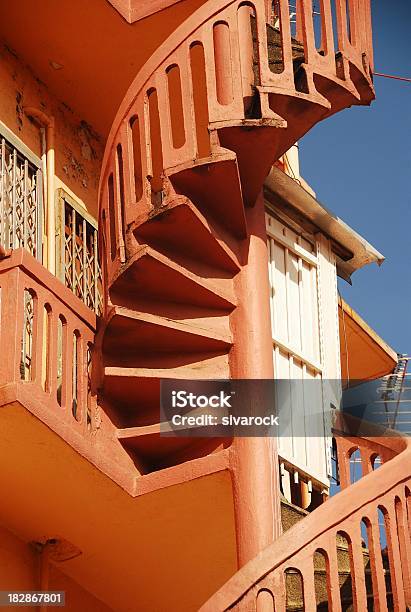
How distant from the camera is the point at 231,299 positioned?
9.77 m

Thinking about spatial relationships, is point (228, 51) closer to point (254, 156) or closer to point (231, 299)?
point (254, 156)

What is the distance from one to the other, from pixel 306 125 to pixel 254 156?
0.51 m

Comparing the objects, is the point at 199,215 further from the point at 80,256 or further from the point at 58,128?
the point at 58,128

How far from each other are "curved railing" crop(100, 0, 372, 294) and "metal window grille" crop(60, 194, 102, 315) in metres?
0.97

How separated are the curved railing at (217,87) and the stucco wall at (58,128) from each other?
103 cm

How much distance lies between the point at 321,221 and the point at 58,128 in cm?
205

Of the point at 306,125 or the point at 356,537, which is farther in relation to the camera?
the point at 306,125

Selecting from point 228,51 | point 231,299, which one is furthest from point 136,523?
point 228,51

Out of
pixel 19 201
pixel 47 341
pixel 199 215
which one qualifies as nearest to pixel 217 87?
pixel 199 215

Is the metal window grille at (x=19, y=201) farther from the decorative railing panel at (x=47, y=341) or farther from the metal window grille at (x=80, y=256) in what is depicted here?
the decorative railing panel at (x=47, y=341)

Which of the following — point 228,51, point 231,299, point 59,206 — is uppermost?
point 228,51

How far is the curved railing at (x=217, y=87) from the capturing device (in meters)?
9.46

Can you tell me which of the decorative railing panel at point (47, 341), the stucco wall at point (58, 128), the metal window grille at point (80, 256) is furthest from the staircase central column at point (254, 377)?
the stucco wall at point (58, 128)

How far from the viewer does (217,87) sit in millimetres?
9672
